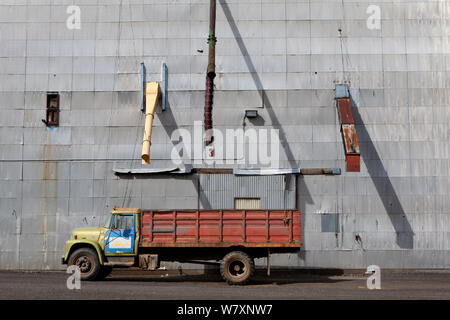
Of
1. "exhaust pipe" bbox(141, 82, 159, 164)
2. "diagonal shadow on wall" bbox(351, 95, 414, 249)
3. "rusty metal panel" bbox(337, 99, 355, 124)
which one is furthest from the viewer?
Result: "diagonal shadow on wall" bbox(351, 95, 414, 249)

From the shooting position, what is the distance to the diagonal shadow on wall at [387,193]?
2317 cm

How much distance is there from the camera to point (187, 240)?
1823cm

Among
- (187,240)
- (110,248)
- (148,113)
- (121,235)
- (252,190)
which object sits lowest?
(110,248)

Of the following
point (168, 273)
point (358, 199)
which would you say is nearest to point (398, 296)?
point (358, 199)

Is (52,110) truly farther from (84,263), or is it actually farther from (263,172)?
(263,172)

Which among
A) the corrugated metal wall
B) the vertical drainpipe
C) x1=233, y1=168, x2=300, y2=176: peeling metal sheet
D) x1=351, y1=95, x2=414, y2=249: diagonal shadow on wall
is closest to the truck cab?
the corrugated metal wall

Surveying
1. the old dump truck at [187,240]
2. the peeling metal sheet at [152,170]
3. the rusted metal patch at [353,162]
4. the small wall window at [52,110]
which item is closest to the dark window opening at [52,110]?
the small wall window at [52,110]

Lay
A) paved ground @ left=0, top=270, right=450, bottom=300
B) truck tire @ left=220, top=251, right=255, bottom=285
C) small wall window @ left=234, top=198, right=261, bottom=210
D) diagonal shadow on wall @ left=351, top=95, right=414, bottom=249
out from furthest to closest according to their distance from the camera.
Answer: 1. small wall window @ left=234, top=198, right=261, bottom=210
2. diagonal shadow on wall @ left=351, top=95, right=414, bottom=249
3. truck tire @ left=220, top=251, right=255, bottom=285
4. paved ground @ left=0, top=270, right=450, bottom=300

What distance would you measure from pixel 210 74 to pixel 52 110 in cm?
749

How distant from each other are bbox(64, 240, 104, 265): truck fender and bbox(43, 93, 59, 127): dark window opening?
288 inches

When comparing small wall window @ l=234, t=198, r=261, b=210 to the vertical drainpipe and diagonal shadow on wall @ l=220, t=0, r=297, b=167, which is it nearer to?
diagonal shadow on wall @ l=220, t=0, r=297, b=167

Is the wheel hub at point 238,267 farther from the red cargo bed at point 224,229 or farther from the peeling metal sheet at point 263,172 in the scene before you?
the peeling metal sheet at point 263,172

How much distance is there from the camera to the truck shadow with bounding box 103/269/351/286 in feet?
65.9

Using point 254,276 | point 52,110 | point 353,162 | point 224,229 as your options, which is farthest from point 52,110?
point 353,162
